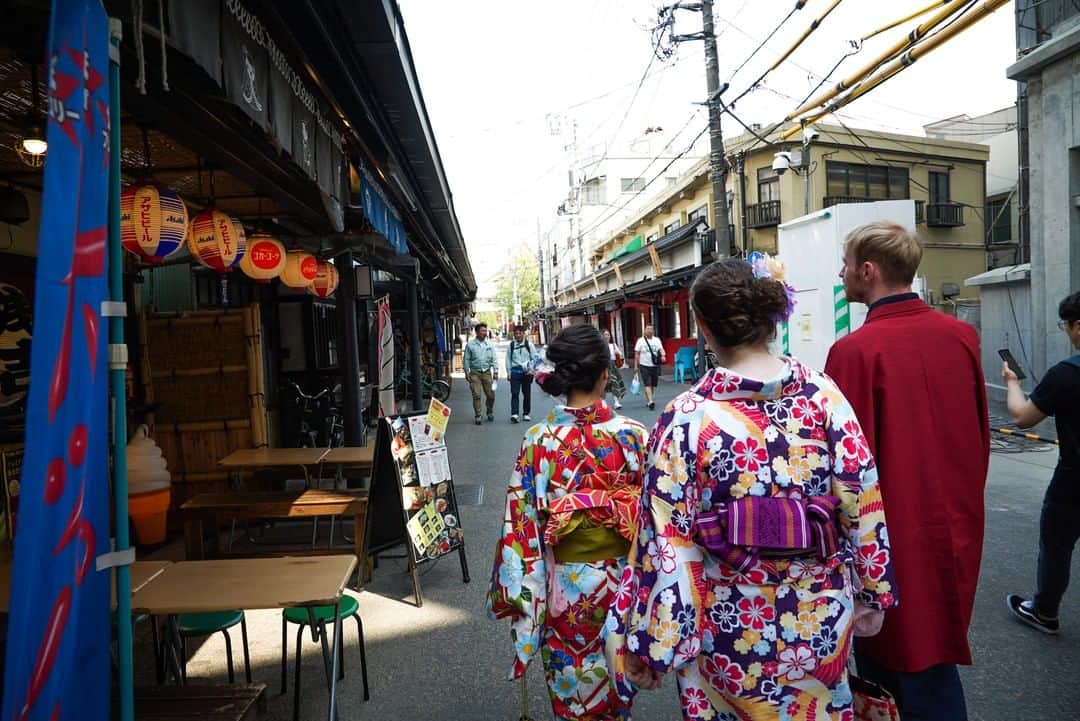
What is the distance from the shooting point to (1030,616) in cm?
381

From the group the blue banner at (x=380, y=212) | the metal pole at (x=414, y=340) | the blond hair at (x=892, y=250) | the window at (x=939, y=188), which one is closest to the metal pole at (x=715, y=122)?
the metal pole at (x=414, y=340)

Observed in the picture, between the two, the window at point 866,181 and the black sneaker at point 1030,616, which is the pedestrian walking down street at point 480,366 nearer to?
the black sneaker at point 1030,616

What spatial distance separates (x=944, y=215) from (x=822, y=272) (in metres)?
18.6

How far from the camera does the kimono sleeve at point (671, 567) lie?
68.9 inches

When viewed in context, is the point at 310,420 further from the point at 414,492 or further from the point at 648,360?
the point at 648,360

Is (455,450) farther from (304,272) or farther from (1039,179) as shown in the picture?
(1039,179)

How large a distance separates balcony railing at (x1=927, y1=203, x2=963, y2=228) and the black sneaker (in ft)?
73.8

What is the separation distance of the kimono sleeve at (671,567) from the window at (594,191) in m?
46.3

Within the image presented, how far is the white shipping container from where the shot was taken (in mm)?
7809

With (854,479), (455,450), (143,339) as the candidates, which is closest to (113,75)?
(854,479)

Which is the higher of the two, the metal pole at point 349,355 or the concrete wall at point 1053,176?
the concrete wall at point 1053,176

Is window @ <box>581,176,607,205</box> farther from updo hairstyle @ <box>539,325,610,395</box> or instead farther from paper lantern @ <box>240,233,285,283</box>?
updo hairstyle @ <box>539,325,610,395</box>

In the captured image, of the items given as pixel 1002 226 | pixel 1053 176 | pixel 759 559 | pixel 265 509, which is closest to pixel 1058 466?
pixel 759 559

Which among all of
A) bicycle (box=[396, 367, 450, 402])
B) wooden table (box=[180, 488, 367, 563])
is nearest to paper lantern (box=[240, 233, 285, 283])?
wooden table (box=[180, 488, 367, 563])
